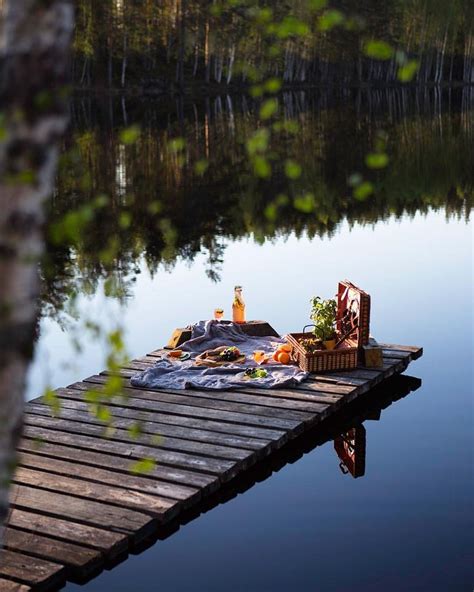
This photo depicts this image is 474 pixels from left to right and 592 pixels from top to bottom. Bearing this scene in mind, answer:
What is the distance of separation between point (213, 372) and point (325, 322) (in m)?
1.33

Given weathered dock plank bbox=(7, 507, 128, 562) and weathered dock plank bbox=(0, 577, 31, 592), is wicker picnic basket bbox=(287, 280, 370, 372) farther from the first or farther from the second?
weathered dock plank bbox=(0, 577, 31, 592)

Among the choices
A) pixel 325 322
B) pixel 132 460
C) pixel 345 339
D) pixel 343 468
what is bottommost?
pixel 343 468

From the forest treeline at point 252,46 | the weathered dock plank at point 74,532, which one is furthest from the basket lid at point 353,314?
the forest treeline at point 252,46

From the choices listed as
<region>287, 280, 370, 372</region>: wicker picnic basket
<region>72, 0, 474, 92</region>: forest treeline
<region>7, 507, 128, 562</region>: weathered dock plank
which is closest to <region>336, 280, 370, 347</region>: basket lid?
<region>287, 280, 370, 372</region>: wicker picnic basket

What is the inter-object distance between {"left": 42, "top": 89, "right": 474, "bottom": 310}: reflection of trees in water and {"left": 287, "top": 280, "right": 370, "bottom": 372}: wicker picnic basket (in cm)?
173

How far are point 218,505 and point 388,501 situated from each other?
4.81 ft

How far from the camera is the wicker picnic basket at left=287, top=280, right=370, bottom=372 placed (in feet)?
34.2

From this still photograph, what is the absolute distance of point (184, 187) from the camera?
2981cm

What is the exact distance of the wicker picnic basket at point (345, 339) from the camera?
34.2ft

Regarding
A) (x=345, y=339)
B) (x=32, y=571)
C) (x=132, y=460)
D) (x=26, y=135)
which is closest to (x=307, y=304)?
(x=345, y=339)

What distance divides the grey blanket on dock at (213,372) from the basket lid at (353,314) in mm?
753

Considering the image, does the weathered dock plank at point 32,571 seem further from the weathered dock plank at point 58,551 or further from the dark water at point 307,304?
the dark water at point 307,304

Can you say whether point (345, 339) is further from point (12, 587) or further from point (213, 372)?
point (12, 587)

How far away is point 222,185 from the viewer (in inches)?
1177
